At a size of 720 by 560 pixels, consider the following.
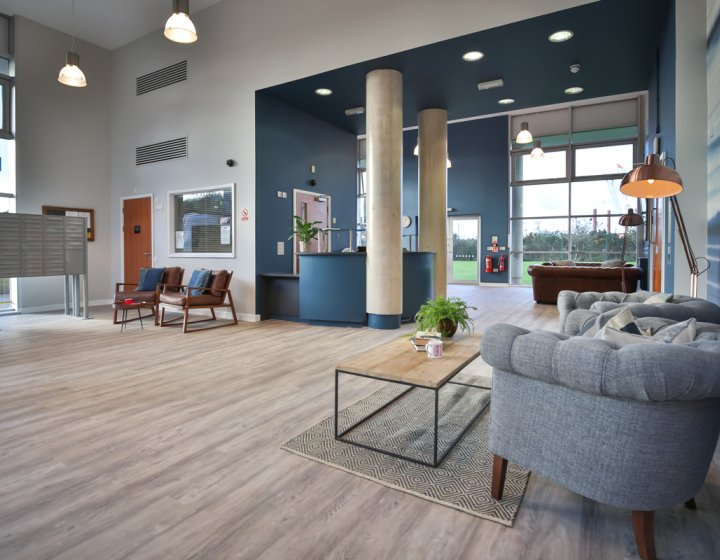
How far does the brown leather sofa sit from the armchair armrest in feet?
22.3

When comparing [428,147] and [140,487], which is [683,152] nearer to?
[428,147]

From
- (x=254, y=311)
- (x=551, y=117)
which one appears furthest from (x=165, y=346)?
(x=551, y=117)

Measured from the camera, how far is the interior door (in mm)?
7707

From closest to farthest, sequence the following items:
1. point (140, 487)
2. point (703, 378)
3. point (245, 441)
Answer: point (703, 378) → point (140, 487) → point (245, 441)

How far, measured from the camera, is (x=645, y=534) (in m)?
1.49

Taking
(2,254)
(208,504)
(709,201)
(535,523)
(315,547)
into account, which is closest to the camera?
(315,547)

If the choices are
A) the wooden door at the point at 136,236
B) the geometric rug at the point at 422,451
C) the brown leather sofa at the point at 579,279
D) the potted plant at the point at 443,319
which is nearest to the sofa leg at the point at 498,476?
the geometric rug at the point at 422,451

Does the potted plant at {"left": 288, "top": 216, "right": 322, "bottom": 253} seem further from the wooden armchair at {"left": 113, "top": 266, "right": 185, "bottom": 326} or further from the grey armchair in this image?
the grey armchair

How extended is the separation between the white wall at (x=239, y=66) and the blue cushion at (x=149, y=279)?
73 cm

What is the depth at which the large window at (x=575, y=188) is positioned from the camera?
38.9 ft

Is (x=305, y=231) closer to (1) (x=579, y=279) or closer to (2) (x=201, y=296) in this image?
(2) (x=201, y=296)

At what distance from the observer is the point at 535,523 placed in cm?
171

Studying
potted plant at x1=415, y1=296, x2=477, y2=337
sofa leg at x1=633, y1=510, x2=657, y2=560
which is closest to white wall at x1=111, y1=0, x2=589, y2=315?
potted plant at x1=415, y1=296, x2=477, y2=337

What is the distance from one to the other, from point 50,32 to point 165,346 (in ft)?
22.8
